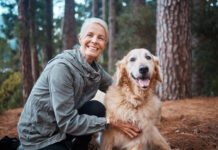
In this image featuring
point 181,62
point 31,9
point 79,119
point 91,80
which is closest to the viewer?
→ point 79,119

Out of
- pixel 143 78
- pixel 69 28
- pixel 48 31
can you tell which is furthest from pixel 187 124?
pixel 48 31

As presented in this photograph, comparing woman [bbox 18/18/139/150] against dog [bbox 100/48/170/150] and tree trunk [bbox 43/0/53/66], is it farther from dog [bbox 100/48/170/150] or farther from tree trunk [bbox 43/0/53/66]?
tree trunk [bbox 43/0/53/66]

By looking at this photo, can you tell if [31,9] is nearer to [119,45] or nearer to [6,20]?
[6,20]

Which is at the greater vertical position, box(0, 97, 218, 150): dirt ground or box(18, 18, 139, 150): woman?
box(18, 18, 139, 150): woman

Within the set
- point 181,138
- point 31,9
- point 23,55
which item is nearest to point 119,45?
point 23,55

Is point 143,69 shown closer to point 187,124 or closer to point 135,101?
point 135,101

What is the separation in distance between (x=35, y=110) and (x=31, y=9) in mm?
10146

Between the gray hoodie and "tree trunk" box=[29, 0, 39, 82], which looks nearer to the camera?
the gray hoodie

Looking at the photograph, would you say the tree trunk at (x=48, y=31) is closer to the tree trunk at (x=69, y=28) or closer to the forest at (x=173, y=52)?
the forest at (x=173, y=52)

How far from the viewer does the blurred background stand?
20.7 ft

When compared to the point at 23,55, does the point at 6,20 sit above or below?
above

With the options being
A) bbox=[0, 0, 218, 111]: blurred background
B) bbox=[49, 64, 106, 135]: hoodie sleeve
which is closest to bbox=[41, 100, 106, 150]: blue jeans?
bbox=[49, 64, 106, 135]: hoodie sleeve

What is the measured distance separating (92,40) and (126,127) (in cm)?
88

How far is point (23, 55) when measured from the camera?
10312 mm
